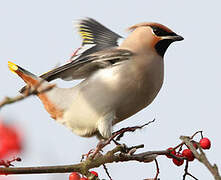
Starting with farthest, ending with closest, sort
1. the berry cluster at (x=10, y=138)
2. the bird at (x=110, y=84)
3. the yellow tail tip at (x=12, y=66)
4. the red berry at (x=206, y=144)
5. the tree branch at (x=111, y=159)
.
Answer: the bird at (x=110, y=84), the yellow tail tip at (x=12, y=66), the red berry at (x=206, y=144), the tree branch at (x=111, y=159), the berry cluster at (x=10, y=138)

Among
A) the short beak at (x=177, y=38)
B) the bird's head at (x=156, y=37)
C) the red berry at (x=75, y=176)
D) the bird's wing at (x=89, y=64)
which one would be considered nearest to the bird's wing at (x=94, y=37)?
the bird's wing at (x=89, y=64)

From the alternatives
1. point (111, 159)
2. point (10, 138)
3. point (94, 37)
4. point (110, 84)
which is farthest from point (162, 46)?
point (10, 138)

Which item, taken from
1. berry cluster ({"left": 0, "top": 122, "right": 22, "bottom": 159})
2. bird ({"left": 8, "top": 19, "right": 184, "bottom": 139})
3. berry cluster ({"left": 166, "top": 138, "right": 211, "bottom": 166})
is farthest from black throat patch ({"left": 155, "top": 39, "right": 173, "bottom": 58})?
berry cluster ({"left": 0, "top": 122, "right": 22, "bottom": 159})

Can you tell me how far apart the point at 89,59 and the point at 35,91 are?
1.97 metres

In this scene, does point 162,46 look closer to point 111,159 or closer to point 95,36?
point 95,36

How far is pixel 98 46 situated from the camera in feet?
12.4

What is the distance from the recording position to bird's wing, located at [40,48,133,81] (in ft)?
9.15

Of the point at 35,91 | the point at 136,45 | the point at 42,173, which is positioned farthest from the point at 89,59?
the point at 35,91

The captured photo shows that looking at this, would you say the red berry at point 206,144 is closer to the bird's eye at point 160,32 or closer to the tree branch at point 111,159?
the tree branch at point 111,159

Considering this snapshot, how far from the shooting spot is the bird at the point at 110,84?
9.00 feet

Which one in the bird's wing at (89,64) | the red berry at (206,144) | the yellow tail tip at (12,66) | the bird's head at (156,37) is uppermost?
the bird's head at (156,37)

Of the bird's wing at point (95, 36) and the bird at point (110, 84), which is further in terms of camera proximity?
the bird's wing at point (95, 36)

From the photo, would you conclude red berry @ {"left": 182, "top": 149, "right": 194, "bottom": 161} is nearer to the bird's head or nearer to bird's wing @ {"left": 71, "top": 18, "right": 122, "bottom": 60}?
the bird's head

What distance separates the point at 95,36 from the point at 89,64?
1098 millimetres
